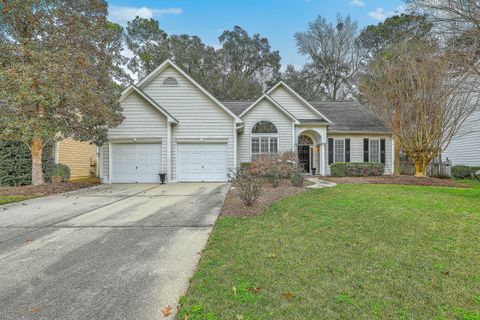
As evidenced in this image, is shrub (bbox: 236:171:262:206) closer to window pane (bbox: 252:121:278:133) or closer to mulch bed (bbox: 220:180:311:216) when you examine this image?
mulch bed (bbox: 220:180:311:216)

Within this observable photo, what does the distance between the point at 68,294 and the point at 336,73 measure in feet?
116

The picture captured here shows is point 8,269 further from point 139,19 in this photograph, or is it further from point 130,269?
point 139,19

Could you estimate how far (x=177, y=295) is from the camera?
3.03 meters

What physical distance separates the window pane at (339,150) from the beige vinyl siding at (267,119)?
162 inches

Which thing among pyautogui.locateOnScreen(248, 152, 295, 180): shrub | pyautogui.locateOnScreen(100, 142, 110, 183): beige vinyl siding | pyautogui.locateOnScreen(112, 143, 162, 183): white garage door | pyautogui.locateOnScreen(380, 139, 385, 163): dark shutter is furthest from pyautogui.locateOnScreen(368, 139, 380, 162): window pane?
pyautogui.locateOnScreen(100, 142, 110, 183): beige vinyl siding

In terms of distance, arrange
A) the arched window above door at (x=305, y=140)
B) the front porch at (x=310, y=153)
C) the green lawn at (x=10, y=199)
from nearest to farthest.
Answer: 1. the green lawn at (x=10, y=199)
2. the front porch at (x=310, y=153)
3. the arched window above door at (x=305, y=140)

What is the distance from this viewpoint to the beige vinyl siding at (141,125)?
1474 cm

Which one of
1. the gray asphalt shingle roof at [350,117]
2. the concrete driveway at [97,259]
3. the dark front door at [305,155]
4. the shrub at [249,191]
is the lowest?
the concrete driveway at [97,259]

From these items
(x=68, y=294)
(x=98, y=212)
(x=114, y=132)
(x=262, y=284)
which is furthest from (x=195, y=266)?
(x=114, y=132)

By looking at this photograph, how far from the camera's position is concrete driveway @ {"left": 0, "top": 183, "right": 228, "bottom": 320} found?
9.39 feet

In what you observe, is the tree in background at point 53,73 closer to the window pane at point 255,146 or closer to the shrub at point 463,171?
the window pane at point 255,146

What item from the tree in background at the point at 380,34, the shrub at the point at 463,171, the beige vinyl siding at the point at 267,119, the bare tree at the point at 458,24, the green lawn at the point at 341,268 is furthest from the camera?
the tree in background at the point at 380,34

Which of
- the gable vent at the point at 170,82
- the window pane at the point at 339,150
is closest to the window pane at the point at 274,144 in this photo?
the window pane at the point at 339,150

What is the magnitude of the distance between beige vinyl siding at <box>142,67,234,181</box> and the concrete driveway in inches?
313
